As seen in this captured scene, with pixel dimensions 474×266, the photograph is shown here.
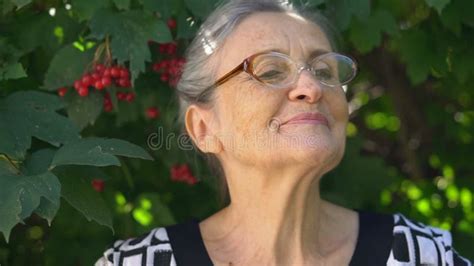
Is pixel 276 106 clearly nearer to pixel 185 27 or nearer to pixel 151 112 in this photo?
pixel 185 27

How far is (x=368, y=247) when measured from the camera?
2.42m

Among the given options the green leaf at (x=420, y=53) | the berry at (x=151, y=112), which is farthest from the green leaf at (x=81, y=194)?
the green leaf at (x=420, y=53)

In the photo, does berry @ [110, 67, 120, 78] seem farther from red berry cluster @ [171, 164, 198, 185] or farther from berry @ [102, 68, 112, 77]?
red berry cluster @ [171, 164, 198, 185]

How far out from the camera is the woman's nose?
2.25 m

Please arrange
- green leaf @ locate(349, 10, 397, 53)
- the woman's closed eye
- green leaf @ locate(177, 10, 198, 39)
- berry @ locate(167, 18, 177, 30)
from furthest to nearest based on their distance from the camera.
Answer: green leaf @ locate(349, 10, 397, 53) < berry @ locate(167, 18, 177, 30) < green leaf @ locate(177, 10, 198, 39) < the woman's closed eye

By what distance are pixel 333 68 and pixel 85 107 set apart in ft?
2.51

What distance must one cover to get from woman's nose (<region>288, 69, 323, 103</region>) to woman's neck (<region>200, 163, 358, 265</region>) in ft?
0.68

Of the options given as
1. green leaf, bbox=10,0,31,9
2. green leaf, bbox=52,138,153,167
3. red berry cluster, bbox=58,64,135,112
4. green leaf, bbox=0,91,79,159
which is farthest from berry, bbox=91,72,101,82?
green leaf, bbox=52,138,153,167

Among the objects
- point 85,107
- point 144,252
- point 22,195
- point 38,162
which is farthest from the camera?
point 85,107

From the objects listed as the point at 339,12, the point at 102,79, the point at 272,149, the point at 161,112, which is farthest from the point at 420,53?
the point at 102,79

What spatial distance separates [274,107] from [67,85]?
692 millimetres

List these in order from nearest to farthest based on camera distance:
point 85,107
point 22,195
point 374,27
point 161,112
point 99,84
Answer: point 22,195 → point 99,84 → point 85,107 → point 374,27 → point 161,112

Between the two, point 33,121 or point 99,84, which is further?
point 99,84

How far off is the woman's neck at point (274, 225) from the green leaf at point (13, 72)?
2.06 feet
